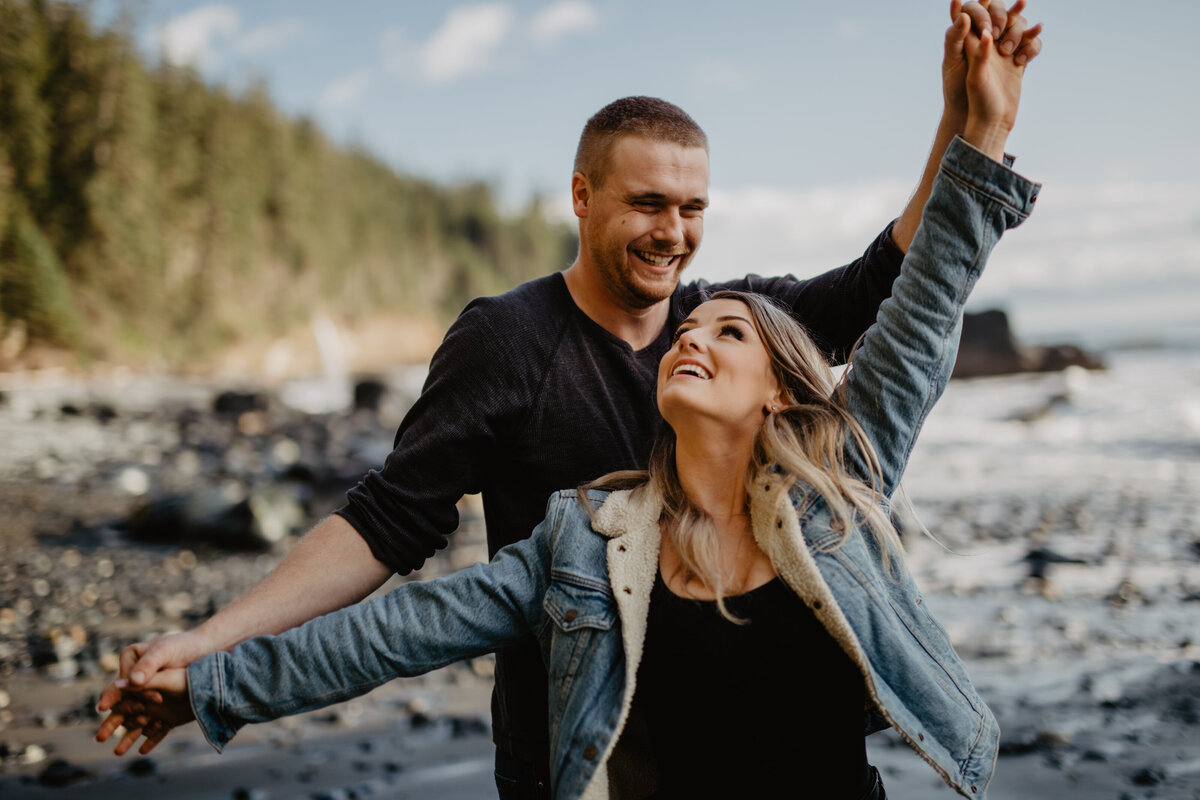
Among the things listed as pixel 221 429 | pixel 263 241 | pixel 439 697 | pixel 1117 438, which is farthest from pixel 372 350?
pixel 439 697

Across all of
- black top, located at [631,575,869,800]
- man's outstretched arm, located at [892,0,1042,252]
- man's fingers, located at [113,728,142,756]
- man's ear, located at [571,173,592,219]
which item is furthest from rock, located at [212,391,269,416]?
man's outstretched arm, located at [892,0,1042,252]

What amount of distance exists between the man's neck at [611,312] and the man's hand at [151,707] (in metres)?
1.57

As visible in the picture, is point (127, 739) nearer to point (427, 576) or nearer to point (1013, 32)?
point (1013, 32)

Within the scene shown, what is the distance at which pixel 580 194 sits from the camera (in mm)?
3059

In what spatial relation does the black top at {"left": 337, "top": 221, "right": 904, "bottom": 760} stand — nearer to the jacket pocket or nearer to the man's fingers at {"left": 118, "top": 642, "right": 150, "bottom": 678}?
the jacket pocket

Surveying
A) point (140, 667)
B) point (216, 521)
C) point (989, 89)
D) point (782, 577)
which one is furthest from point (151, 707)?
point (216, 521)

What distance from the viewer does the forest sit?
25969mm

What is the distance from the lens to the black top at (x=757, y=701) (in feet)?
6.48

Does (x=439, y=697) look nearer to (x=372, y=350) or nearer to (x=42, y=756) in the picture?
(x=42, y=756)

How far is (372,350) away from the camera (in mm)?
64688

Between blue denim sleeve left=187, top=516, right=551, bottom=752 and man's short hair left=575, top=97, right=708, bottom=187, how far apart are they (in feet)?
4.71

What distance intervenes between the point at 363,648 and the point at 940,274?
64.9 inches

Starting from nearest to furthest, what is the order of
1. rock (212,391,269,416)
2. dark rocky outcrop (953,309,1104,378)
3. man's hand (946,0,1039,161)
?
man's hand (946,0,1039,161)
rock (212,391,269,416)
dark rocky outcrop (953,309,1104,378)

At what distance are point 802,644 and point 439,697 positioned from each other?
3.46m
